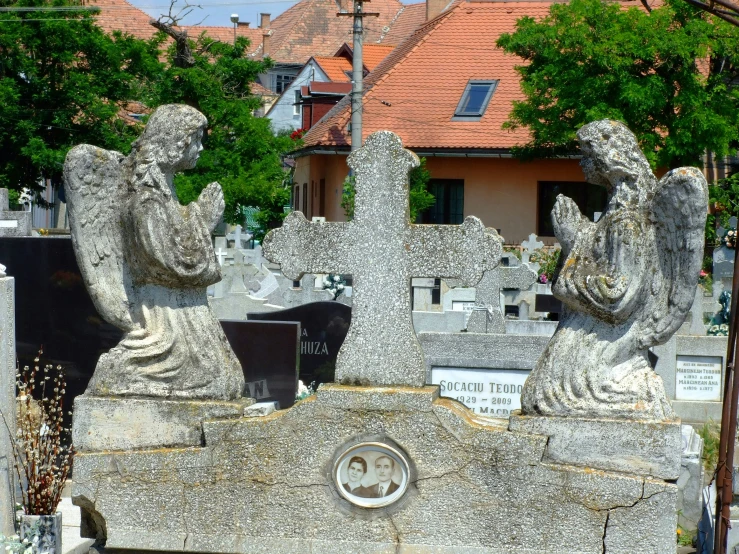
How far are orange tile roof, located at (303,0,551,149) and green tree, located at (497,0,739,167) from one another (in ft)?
14.1

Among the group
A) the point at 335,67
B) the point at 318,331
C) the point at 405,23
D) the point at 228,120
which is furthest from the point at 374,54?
the point at 318,331

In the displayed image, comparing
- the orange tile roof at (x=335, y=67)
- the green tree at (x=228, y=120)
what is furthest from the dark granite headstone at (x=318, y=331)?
the orange tile roof at (x=335, y=67)

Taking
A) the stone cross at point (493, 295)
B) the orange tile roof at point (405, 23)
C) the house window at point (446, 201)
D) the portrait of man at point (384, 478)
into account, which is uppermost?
the orange tile roof at point (405, 23)

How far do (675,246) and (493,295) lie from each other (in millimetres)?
7242

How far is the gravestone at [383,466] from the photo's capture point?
5.32 m

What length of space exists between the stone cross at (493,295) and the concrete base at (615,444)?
3712 millimetres

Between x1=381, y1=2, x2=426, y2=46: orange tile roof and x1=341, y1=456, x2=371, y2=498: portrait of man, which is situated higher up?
x1=381, y1=2, x2=426, y2=46: orange tile roof

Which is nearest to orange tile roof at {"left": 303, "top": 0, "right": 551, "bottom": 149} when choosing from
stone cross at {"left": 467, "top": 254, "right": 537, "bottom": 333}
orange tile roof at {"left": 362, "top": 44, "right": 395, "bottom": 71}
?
orange tile roof at {"left": 362, "top": 44, "right": 395, "bottom": 71}

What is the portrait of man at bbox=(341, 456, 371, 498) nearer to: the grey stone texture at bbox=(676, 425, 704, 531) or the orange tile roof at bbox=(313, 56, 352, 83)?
the grey stone texture at bbox=(676, 425, 704, 531)

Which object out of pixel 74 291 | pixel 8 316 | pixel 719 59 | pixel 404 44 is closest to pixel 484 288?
pixel 74 291

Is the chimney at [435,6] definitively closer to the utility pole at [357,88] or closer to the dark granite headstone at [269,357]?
the utility pole at [357,88]

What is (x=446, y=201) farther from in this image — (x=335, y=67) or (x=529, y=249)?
(x=335, y=67)

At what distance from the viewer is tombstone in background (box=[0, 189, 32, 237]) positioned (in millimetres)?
10117

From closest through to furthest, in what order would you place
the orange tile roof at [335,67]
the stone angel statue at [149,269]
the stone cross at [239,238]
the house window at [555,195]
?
the stone angel statue at [149,269] < the stone cross at [239,238] < the house window at [555,195] < the orange tile roof at [335,67]
